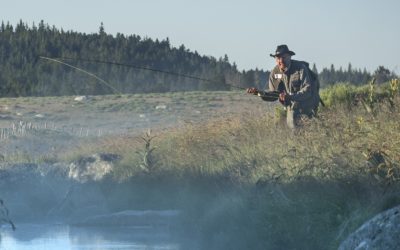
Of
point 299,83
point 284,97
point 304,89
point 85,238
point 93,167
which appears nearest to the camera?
point 284,97

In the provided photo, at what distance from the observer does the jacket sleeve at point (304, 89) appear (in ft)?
62.7

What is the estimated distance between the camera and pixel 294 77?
63.9ft

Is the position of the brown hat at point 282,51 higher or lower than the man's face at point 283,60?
higher

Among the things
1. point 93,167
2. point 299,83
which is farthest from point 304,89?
point 93,167

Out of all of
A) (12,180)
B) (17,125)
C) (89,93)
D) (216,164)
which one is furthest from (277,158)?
(89,93)

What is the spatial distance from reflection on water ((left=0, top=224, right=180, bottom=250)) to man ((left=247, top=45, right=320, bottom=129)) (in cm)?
256

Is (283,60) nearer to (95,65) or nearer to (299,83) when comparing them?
(299,83)

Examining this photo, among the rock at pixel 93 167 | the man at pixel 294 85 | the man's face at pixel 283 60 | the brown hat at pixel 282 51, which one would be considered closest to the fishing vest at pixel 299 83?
the man at pixel 294 85

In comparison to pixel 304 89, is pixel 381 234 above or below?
below

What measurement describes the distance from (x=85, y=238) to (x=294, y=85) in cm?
436

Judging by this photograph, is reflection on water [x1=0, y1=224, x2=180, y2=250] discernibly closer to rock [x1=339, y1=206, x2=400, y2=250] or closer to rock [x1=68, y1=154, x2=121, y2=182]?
rock [x1=68, y1=154, x2=121, y2=182]

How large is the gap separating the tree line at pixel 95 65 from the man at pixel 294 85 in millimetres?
58096

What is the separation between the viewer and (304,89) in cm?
1922

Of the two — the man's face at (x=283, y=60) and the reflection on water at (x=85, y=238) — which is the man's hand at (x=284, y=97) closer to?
the man's face at (x=283, y=60)
